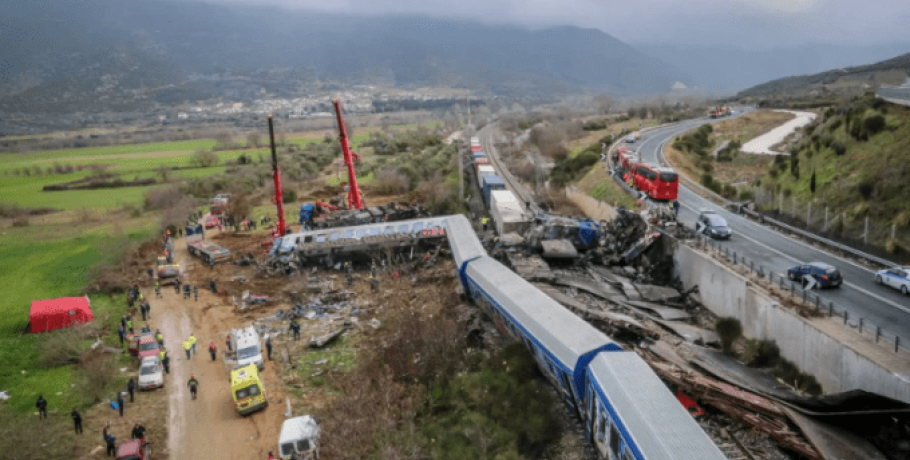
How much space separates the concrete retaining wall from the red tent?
32.9 meters

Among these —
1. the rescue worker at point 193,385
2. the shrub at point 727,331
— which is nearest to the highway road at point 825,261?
the shrub at point 727,331

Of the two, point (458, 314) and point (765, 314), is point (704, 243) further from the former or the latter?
point (458, 314)

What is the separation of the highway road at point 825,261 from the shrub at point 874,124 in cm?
975

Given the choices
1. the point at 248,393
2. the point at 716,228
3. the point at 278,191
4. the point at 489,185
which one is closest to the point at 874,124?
the point at 716,228

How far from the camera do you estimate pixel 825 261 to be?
27.0 meters

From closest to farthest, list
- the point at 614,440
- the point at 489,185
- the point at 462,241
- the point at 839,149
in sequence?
the point at 614,440 → the point at 462,241 → the point at 839,149 → the point at 489,185

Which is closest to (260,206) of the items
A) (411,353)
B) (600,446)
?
(411,353)

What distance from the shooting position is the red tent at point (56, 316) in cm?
3359

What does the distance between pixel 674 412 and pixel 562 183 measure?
148 ft

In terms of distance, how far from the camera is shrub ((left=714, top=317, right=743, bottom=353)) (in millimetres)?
23594

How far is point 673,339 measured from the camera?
23969 millimetres

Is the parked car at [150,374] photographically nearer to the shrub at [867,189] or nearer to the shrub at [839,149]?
the shrub at [867,189]

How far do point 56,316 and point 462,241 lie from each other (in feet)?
75.8

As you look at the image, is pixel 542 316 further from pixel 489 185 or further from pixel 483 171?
pixel 483 171
